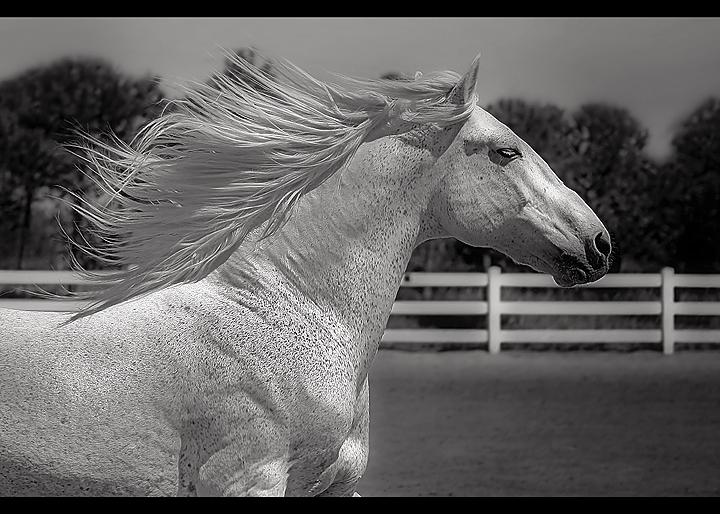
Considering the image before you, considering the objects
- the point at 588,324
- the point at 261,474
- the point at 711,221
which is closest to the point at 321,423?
the point at 261,474

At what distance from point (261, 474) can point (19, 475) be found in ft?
1.94

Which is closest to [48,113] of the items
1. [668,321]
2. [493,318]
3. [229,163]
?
[493,318]

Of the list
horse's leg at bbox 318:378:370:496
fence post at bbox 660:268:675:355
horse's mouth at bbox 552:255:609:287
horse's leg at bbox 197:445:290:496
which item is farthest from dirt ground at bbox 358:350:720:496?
horse's leg at bbox 197:445:290:496

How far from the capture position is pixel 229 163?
2213 mm

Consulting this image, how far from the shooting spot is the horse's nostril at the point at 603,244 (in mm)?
2280

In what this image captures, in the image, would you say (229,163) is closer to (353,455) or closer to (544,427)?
(353,455)

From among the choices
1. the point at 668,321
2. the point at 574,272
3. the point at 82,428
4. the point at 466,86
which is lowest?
the point at 668,321

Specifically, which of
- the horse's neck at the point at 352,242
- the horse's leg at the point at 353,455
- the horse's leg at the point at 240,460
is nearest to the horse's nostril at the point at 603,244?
the horse's neck at the point at 352,242

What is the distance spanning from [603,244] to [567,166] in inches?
589

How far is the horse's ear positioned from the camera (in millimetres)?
2195

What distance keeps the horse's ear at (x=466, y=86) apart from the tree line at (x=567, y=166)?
1412 centimetres

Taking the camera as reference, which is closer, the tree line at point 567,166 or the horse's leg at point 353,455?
the horse's leg at point 353,455

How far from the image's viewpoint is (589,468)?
20.7 ft

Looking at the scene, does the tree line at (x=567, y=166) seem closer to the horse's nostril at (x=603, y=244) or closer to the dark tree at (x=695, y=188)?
the dark tree at (x=695, y=188)
